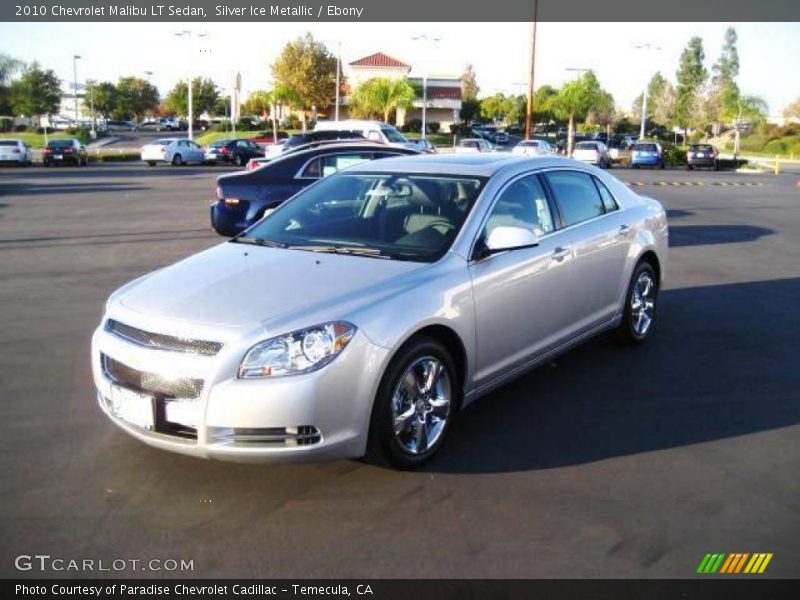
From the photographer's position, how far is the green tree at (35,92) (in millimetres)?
76312

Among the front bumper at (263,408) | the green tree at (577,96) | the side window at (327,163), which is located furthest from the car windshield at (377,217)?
the green tree at (577,96)

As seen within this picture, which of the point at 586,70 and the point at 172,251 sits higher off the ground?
the point at 586,70

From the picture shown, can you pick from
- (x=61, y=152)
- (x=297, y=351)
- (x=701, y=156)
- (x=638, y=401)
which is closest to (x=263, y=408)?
(x=297, y=351)

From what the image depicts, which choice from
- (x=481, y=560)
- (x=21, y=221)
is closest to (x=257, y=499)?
(x=481, y=560)

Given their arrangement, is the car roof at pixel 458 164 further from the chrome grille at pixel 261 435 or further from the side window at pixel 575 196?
the chrome grille at pixel 261 435

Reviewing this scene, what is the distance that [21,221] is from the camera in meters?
16.2

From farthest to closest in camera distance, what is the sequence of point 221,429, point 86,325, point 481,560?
point 86,325 → point 221,429 → point 481,560

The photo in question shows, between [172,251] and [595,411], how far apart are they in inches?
329

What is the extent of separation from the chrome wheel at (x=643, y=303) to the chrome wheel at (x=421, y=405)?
280 cm

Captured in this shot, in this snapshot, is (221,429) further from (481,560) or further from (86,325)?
(86,325)

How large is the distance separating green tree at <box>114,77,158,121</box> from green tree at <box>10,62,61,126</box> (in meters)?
29.0

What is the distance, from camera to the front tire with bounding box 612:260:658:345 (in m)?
6.75

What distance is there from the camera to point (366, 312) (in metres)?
4.11

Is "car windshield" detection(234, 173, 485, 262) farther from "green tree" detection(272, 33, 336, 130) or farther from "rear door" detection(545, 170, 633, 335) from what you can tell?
"green tree" detection(272, 33, 336, 130)
